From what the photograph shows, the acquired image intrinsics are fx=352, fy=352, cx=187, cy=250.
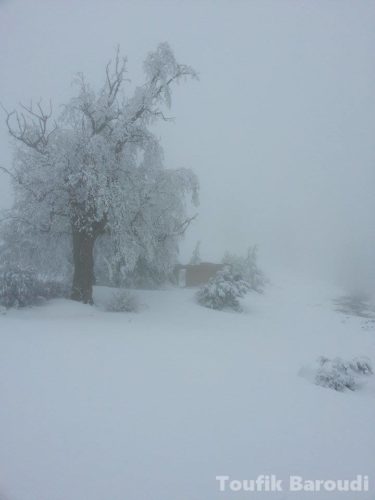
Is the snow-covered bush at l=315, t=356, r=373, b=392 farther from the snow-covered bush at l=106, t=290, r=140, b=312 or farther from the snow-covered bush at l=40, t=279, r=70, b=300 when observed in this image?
the snow-covered bush at l=40, t=279, r=70, b=300

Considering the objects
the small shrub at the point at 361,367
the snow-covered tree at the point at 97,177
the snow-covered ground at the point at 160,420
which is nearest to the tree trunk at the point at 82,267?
the snow-covered tree at the point at 97,177

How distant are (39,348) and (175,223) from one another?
8791 mm

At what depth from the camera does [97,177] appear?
11.8 meters

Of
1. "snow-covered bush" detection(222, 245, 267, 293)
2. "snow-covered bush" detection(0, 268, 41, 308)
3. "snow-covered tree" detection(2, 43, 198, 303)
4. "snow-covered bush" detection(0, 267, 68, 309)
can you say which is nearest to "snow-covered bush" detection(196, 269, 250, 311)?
"snow-covered tree" detection(2, 43, 198, 303)

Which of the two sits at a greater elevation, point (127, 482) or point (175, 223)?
point (175, 223)

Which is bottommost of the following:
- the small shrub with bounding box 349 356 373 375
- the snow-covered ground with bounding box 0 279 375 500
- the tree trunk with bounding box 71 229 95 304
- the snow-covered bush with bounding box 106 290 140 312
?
the snow-covered ground with bounding box 0 279 375 500

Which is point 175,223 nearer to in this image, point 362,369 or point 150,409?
point 362,369

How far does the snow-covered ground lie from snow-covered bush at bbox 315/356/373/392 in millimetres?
236

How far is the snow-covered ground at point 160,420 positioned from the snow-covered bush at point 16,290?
321 centimetres

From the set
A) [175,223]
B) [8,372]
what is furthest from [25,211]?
[8,372]

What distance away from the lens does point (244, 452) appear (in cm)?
374

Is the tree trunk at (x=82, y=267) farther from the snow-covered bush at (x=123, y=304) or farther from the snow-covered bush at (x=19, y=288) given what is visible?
the snow-covered bush at (x=19, y=288)

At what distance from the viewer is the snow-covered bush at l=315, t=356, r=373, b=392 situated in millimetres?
5840

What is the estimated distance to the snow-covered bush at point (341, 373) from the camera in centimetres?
584
